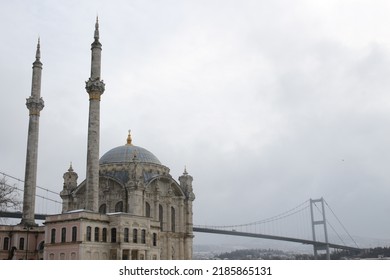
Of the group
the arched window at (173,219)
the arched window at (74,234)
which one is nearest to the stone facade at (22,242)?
the arched window at (74,234)

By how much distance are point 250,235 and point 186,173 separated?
152 ft

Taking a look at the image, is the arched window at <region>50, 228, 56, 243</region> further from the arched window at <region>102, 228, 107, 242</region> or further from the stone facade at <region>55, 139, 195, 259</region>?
the arched window at <region>102, 228, 107, 242</region>

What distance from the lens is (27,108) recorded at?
54.3 m

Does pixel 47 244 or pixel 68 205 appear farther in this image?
pixel 68 205

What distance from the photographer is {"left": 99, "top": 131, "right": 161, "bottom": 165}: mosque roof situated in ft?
199

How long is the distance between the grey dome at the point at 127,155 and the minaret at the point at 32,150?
10.7 metres

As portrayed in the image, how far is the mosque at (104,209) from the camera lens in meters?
41.7

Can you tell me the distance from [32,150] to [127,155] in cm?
1287

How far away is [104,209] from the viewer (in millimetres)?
56844

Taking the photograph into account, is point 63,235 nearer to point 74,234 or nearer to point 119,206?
point 74,234

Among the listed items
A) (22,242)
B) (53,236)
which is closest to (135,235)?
(53,236)
